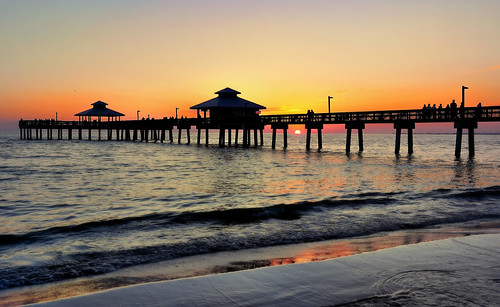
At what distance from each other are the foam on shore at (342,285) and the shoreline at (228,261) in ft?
1.96

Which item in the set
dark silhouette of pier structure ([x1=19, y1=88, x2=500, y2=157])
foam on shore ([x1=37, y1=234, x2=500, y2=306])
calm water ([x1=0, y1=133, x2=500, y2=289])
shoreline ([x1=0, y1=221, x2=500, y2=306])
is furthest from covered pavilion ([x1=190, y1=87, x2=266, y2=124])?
foam on shore ([x1=37, y1=234, x2=500, y2=306])

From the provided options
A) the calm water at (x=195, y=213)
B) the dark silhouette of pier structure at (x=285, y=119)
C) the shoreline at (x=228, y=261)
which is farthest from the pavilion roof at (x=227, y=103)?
the shoreline at (x=228, y=261)

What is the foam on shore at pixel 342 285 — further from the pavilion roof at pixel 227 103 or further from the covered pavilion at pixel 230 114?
the covered pavilion at pixel 230 114

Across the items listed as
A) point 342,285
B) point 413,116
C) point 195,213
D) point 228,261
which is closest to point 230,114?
point 413,116

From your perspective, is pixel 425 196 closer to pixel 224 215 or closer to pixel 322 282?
pixel 224 215

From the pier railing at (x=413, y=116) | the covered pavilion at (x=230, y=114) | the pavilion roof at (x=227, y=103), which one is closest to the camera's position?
the pier railing at (x=413, y=116)

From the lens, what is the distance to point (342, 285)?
546cm

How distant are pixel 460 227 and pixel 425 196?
6190mm

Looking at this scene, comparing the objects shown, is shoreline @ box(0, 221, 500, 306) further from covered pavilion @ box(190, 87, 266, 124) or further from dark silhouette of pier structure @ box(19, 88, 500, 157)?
covered pavilion @ box(190, 87, 266, 124)

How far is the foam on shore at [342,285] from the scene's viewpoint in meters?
4.93

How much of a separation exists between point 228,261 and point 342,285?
2481 millimetres

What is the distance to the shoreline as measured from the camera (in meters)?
5.86

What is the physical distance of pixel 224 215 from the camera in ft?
40.9

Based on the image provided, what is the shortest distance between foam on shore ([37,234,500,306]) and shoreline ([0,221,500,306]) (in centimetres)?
60
